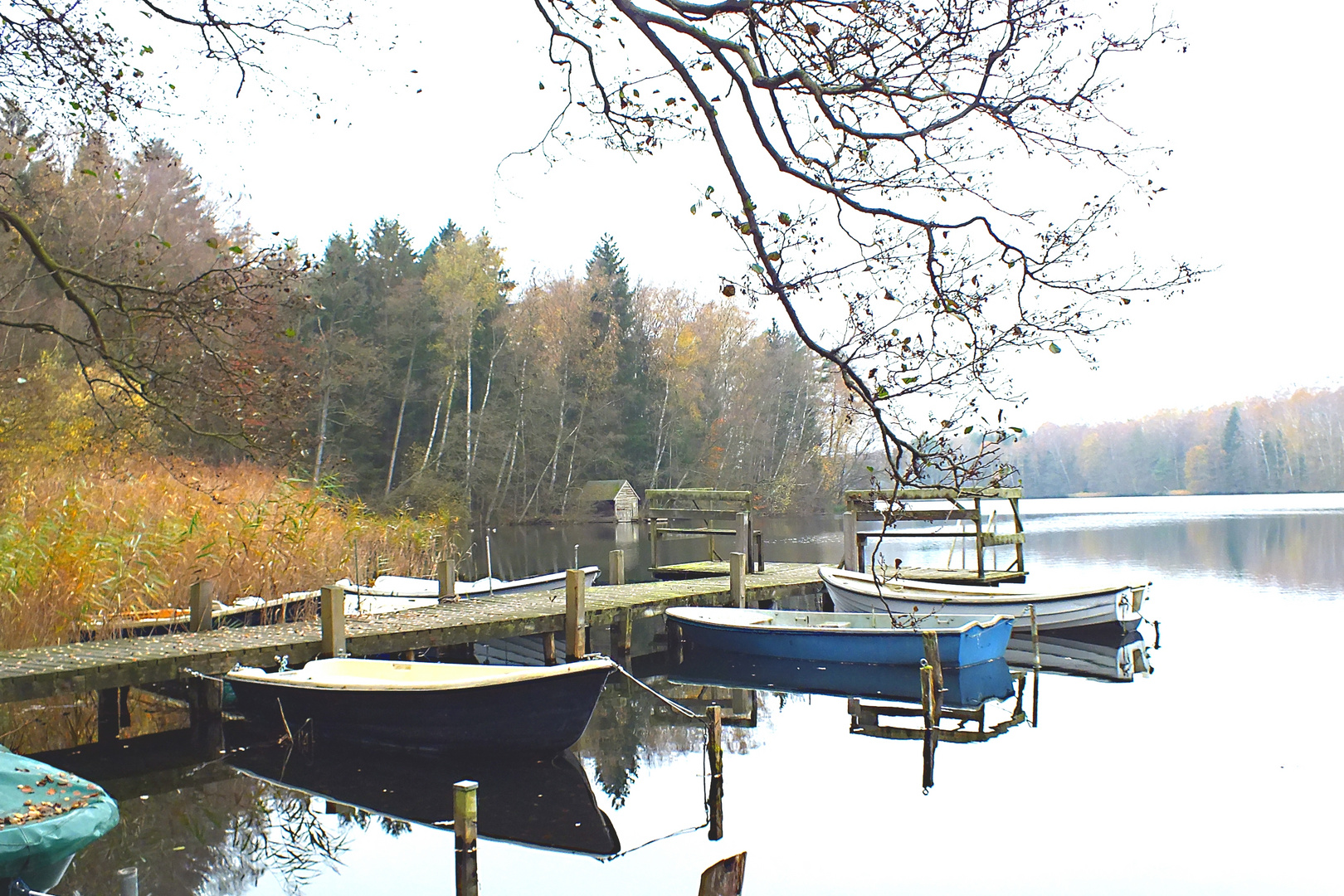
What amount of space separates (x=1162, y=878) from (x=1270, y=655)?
10.1 meters

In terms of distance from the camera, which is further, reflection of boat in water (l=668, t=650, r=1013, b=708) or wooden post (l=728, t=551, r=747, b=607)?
wooden post (l=728, t=551, r=747, b=607)

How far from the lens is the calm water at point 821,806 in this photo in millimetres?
7332

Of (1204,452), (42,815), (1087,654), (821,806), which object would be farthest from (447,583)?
(1204,452)

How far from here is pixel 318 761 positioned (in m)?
9.43

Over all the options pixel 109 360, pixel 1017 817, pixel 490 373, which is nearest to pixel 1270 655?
pixel 1017 817

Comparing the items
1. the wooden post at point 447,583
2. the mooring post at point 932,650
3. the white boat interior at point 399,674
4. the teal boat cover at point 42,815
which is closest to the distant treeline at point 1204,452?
the mooring post at point 932,650

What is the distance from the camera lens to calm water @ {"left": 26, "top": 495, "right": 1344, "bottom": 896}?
7332mm

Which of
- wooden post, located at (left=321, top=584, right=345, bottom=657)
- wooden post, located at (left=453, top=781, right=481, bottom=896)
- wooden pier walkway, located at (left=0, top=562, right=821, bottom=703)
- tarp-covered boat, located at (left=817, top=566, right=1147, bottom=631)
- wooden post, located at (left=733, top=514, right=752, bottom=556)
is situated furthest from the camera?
wooden post, located at (left=733, top=514, right=752, bottom=556)

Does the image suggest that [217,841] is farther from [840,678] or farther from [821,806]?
[840,678]

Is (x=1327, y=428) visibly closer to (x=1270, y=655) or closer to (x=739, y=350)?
(x=739, y=350)

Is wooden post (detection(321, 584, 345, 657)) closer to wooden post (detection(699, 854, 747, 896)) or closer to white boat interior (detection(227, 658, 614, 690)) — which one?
white boat interior (detection(227, 658, 614, 690))

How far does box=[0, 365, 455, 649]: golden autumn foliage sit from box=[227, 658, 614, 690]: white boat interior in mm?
1882

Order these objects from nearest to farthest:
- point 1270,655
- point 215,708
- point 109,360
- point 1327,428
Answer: point 109,360 → point 215,708 → point 1270,655 → point 1327,428

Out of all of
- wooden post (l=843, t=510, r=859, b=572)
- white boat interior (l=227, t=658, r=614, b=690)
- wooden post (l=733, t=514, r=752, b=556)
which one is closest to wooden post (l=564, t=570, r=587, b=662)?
white boat interior (l=227, t=658, r=614, b=690)
